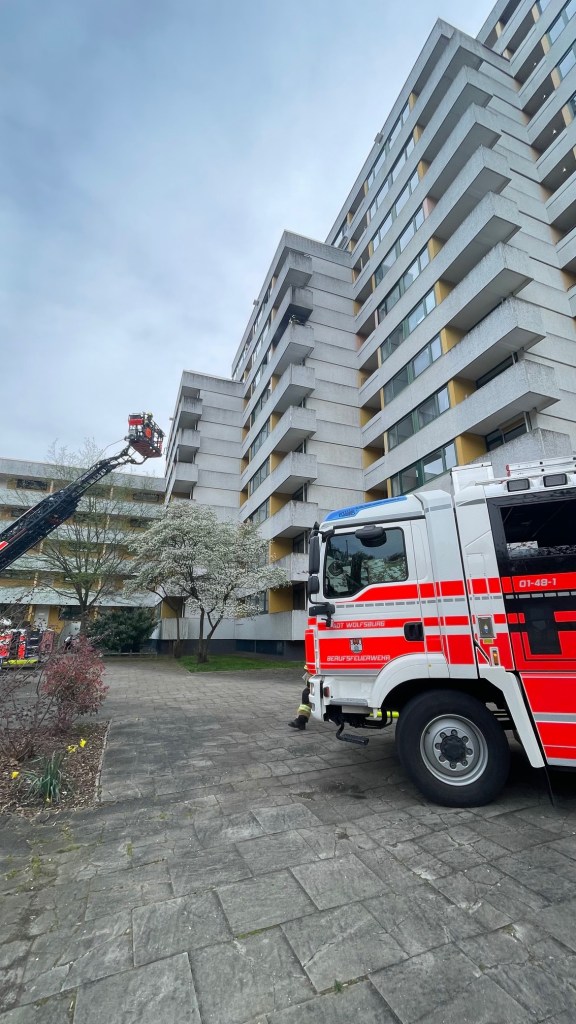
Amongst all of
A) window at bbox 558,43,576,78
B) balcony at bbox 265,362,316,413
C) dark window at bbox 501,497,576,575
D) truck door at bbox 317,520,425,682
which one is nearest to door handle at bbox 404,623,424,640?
truck door at bbox 317,520,425,682

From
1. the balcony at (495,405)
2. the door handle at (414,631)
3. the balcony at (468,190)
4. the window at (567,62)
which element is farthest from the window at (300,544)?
the window at (567,62)

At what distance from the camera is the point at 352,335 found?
26.5 meters

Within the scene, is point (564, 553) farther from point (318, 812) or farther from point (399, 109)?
point (399, 109)

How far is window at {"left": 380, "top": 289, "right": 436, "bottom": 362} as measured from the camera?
1919 centimetres

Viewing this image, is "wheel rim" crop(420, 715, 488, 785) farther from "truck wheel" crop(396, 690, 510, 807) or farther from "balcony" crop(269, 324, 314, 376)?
"balcony" crop(269, 324, 314, 376)

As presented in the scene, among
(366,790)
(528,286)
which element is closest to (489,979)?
(366,790)

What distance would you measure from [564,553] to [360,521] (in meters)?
2.16

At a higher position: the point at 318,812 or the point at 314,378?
the point at 314,378

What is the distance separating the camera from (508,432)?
15.6 meters

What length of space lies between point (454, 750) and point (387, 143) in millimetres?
31777

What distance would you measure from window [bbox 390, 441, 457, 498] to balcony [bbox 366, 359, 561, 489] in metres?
0.29

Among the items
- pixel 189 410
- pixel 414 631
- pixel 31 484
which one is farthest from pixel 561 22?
pixel 31 484

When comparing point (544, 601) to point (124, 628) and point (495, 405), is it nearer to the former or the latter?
point (495, 405)

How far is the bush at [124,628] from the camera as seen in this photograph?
79.0 feet
